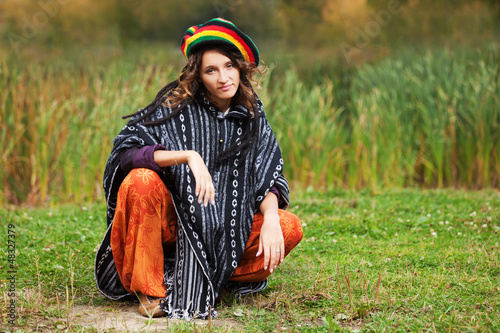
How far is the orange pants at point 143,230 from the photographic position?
91.7 inches

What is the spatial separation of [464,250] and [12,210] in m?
3.43

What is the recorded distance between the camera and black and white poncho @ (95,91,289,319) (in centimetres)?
242

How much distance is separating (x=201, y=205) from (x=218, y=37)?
75cm

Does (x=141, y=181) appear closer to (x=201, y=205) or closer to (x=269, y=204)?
(x=201, y=205)

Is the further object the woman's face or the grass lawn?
the woman's face

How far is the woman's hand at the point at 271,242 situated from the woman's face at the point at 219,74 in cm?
62

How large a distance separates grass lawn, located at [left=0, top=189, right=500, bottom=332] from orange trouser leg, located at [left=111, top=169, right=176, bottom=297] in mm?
239

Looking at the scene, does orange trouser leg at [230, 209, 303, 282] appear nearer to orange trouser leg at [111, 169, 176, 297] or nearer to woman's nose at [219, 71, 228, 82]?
orange trouser leg at [111, 169, 176, 297]

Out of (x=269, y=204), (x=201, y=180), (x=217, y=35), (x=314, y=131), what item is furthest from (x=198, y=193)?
Result: (x=314, y=131)

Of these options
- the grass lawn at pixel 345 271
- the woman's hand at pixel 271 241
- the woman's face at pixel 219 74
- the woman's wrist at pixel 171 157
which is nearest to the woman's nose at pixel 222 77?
the woman's face at pixel 219 74

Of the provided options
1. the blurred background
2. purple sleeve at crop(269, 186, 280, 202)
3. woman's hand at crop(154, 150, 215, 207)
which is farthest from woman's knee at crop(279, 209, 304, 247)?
the blurred background

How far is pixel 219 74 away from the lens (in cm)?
253

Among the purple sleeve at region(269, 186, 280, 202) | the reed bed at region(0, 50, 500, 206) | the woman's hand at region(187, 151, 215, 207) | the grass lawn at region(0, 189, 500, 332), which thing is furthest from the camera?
the reed bed at region(0, 50, 500, 206)

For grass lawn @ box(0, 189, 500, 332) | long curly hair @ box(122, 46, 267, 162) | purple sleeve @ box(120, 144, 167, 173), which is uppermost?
long curly hair @ box(122, 46, 267, 162)
